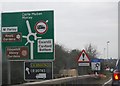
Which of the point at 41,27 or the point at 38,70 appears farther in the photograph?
the point at 38,70

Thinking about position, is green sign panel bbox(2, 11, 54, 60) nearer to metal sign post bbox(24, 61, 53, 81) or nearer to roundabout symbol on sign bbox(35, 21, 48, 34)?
roundabout symbol on sign bbox(35, 21, 48, 34)

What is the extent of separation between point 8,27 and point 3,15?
0.41 metres

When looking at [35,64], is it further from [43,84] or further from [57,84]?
[57,84]

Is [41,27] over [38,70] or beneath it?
over

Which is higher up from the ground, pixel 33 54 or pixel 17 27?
pixel 17 27

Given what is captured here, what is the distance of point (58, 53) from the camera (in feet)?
186

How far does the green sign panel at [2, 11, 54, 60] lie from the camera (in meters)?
12.1

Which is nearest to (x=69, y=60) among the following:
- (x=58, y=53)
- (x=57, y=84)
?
(x=58, y=53)

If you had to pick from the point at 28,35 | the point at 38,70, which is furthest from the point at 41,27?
the point at 38,70

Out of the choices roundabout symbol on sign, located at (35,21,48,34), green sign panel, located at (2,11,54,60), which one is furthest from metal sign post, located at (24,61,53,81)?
roundabout symbol on sign, located at (35,21,48,34)

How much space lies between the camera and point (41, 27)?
12.1 m

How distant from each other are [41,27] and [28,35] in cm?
49

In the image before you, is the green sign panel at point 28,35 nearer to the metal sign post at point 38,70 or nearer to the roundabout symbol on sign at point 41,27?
the roundabout symbol on sign at point 41,27

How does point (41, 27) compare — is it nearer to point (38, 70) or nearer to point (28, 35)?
point (28, 35)
